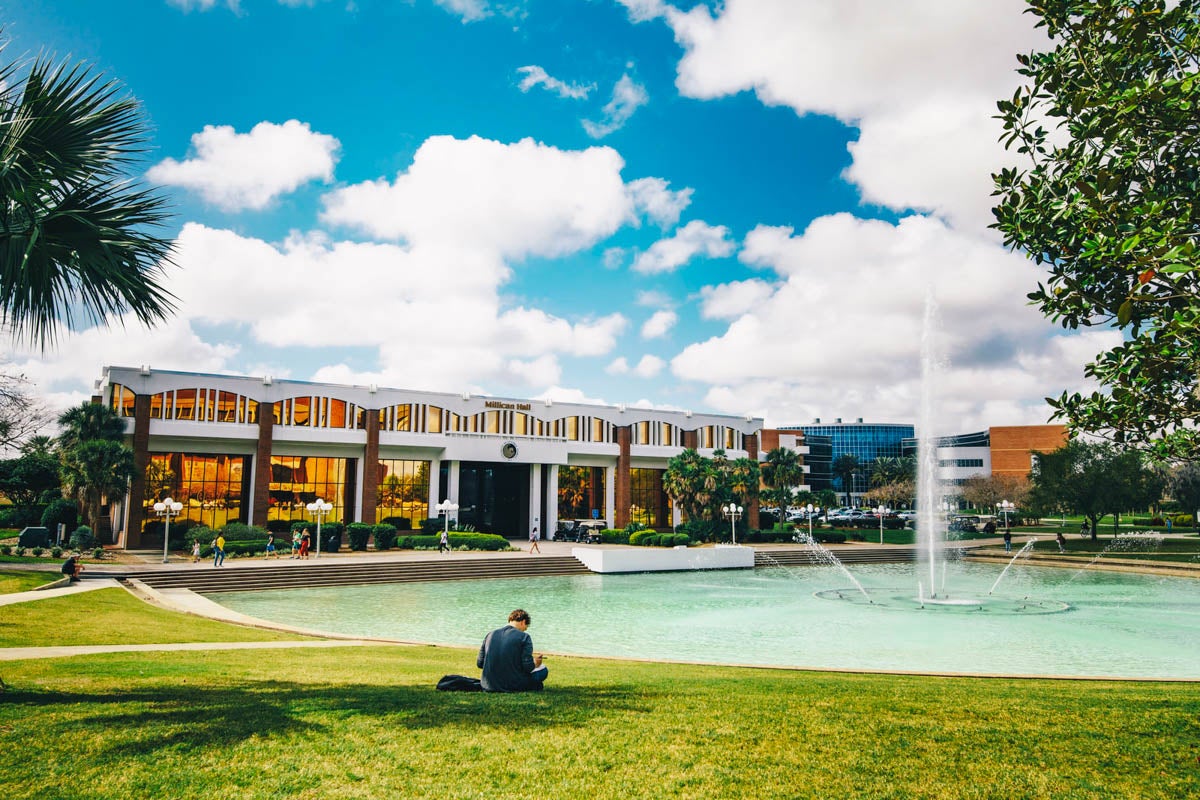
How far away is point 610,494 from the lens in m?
56.9

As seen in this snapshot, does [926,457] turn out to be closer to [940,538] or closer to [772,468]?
[940,538]

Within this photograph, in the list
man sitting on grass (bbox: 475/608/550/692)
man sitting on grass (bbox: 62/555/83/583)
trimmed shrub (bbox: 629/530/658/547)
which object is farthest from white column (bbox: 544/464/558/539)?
man sitting on grass (bbox: 475/608/550/692)

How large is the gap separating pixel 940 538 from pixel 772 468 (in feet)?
50.4

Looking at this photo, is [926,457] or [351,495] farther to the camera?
[351,495]

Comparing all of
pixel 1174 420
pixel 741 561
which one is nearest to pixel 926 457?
pixel 741 561

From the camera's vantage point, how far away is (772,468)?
66.9 metres

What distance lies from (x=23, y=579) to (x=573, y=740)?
2479 centimetres

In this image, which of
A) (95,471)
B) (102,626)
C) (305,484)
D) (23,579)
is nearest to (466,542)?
(305,484)

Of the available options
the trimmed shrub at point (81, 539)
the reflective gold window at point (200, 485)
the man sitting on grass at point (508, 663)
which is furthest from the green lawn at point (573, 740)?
the reflective gold window at point (200, 485)

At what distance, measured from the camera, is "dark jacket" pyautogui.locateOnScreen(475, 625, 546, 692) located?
337 inches

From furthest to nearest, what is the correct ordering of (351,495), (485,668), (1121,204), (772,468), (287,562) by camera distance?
1. (772,468)
2. (351,495)
3. (287,562)
4. (485,668)
5. (1121,204)

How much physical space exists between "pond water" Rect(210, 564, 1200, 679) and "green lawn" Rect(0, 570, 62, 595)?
4.96m

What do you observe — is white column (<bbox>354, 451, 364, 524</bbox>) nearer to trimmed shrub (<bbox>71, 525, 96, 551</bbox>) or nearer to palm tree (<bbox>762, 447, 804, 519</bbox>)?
trimmed shrub (<bbox>71, 525, 96, 551</bbox>)

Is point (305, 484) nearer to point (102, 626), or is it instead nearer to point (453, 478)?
point (453, 478)
